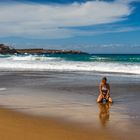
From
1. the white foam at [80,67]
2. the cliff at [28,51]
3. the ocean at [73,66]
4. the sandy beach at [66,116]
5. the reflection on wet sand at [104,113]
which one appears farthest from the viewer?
the cliff at [28,51]

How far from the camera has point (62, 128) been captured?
6.96m

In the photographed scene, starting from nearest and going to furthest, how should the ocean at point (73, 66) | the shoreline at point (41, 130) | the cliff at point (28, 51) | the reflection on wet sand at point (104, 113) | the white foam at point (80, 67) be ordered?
the shoreline at point (41, 130)
the reflection on wet sand at point (104, 113)
the white foam at point (80, 67)
the ocean at point (73, 66)
the cliff at point (28, 51)

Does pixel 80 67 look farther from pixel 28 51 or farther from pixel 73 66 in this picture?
pixel 28 51

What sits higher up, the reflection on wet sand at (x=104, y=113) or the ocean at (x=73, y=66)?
the ocean at (x=73, y=66)

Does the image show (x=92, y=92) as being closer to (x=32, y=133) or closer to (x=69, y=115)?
(x=69, y=115)

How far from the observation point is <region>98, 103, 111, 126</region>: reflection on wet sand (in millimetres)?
7727

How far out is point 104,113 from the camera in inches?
340

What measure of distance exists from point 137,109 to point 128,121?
5.04 feet

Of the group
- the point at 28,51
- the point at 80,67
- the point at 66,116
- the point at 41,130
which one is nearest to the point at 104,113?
the point at 66,116

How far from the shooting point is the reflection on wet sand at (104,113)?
773 cm

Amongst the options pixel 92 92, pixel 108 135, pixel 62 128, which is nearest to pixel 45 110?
pixel 62 128

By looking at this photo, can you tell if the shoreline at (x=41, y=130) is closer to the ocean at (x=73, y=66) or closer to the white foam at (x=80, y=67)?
the ocean at (x=73, y=66)

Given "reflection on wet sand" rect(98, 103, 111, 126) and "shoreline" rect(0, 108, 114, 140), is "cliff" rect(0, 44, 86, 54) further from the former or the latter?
"shoreline" rect(0, 108, 114, 140)

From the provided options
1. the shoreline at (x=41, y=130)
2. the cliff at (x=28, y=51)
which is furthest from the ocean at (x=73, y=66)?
the cliff at (x=28, y=51)
